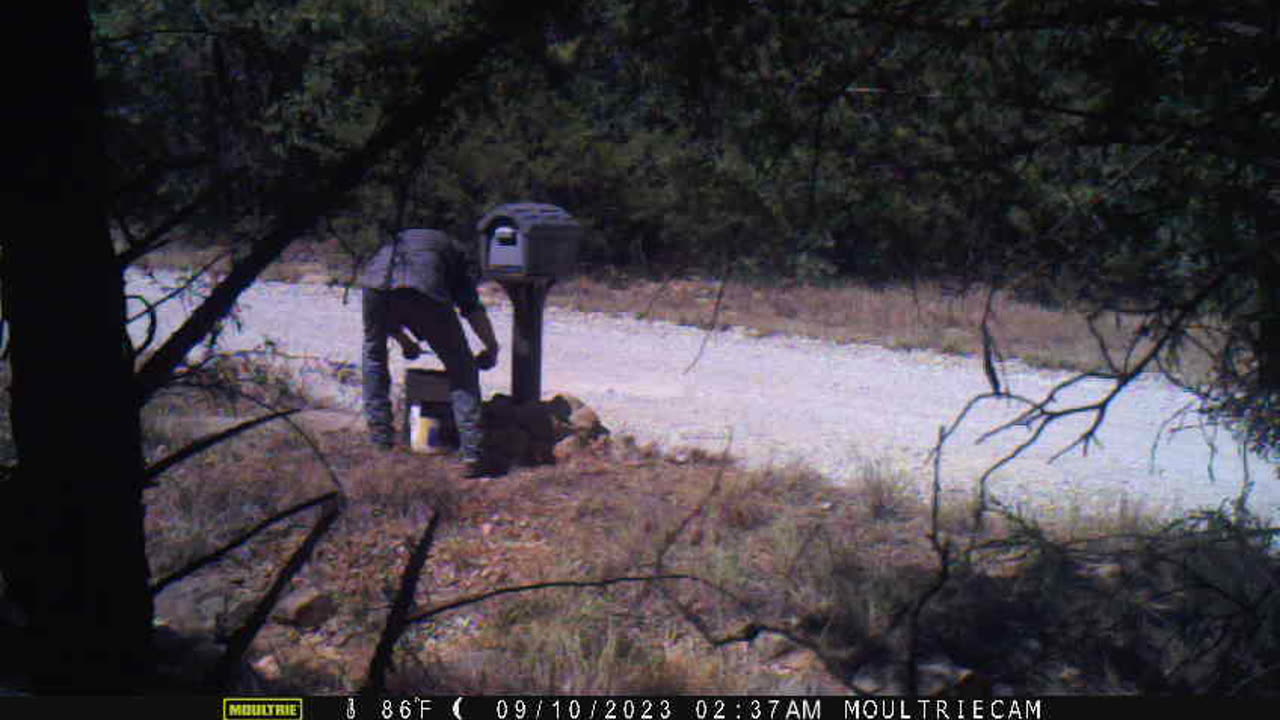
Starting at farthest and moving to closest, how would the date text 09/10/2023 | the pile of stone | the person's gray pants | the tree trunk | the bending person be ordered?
the pile of stone, the person's gray pants, the bending person, the date text 09/10/2023, the tree trunk

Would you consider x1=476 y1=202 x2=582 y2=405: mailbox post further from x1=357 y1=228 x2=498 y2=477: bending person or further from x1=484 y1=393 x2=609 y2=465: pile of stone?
x1=357 y1=228 x2=498 y2=477: bending person

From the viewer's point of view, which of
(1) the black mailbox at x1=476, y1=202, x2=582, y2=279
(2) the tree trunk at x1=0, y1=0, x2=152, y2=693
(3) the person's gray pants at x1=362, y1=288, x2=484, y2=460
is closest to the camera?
(2) the tree trunk at x1=0, y1=0, x2=152, y2=693

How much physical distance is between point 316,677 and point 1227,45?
139 inches

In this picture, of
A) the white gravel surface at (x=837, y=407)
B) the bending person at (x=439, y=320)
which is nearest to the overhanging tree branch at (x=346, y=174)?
the white gravel surface at (x=837, y=407)

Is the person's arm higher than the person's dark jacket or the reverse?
the reverse

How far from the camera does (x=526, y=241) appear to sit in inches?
279

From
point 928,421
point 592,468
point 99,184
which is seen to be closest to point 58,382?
point 99,184

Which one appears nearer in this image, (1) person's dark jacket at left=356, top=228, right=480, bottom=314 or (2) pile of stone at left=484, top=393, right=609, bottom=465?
(1) person's dark jacket at left=356, top=228, right=480, bottom=314

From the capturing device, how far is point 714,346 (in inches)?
482

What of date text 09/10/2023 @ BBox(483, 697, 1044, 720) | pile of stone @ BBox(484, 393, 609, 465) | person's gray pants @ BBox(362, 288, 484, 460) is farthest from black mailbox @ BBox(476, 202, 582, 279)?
date text 09/10/2023 @ BBox(483, 697, 1044, 720)

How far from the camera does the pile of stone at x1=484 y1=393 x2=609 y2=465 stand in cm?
727

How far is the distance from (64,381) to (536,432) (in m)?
5.45

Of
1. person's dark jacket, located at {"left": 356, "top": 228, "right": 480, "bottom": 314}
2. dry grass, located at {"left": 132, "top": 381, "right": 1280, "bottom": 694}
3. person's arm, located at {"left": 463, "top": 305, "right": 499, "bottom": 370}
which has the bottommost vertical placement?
dry grass, located at {"left": 132, "top": 381, "right": 1280, "bottom": 694}

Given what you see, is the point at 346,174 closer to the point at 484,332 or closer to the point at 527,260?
the point at 484,332
